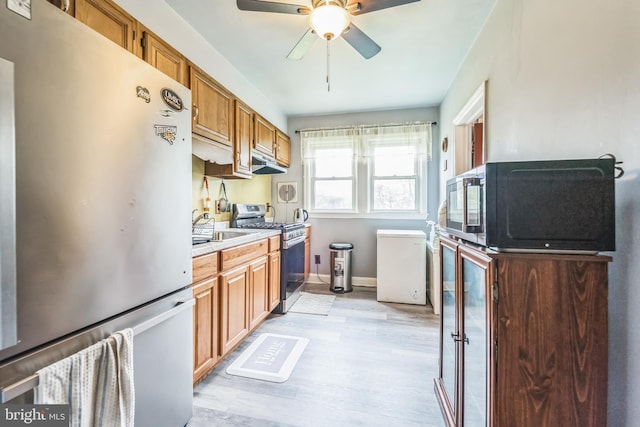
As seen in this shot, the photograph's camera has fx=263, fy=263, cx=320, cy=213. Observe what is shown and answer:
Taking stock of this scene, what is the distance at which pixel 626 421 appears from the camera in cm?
79

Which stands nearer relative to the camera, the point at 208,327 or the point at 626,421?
the point at 626,421

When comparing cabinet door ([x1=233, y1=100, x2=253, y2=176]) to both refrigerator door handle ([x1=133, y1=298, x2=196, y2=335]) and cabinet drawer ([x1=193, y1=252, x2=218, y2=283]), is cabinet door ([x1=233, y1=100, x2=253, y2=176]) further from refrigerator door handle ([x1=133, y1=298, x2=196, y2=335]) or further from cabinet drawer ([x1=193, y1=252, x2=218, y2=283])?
refrigerator door handle ([x1=133, y1=298, x2=196, y2=335])

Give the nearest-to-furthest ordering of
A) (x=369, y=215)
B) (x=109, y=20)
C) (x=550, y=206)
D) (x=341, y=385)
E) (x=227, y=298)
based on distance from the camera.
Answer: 1. (x=550, y=206)
2. (x=109, y=20)
3. (x=341, y=385)
4. (x=227, y=298)
5. (x=369, y=215)

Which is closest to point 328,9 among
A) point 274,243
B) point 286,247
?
point 274,243

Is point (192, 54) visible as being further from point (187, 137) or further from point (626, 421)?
point (626, 421)

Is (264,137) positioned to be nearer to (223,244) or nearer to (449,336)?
(223,244)

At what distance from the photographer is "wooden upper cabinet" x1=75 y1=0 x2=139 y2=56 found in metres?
1.25

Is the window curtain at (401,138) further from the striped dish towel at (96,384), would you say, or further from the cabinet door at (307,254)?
the striped dish towel at (96,384)

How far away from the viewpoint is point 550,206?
2.71 ft

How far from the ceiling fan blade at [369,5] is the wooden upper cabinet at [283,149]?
219cm

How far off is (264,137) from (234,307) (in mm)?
1981

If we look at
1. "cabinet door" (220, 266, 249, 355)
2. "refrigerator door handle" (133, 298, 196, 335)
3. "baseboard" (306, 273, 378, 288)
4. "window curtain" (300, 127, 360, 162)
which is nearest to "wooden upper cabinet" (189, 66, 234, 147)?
"cabinet door" (220, 266, 249, 355)

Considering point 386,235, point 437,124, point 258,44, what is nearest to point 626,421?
point 386,235

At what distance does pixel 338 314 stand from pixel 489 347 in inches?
86.0
